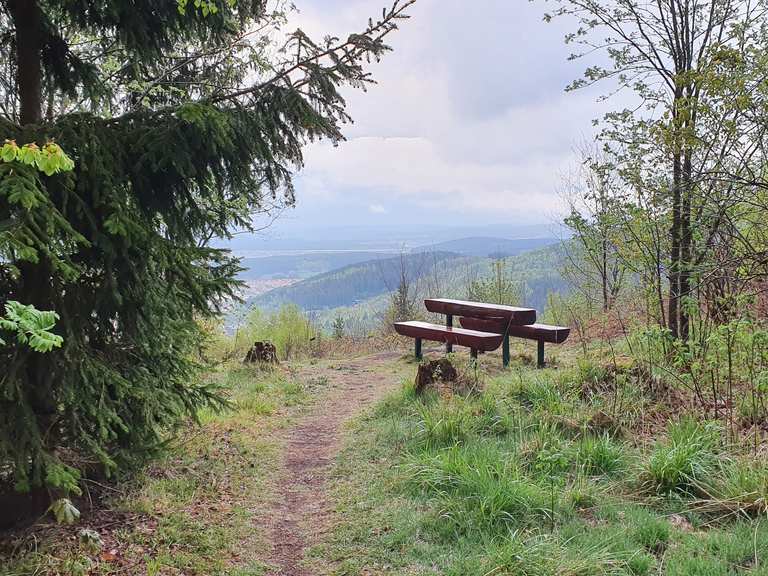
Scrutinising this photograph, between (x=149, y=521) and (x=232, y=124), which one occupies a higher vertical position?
(x=232, y=124)

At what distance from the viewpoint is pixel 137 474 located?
368 cm

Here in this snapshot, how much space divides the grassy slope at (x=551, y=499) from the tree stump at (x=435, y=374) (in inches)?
45.0

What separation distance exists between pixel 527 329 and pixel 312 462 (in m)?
4.65

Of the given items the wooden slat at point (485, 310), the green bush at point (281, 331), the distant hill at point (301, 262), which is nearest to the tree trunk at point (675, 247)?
the wooden slat at point (485, 310)

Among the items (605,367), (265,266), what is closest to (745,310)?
(605,367)

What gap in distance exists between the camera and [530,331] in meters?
8.13

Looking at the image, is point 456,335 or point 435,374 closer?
point 435,374

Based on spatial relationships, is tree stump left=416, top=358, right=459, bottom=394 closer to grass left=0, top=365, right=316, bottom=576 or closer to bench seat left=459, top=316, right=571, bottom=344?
grass left=0, top=365, right=316, bottom=576

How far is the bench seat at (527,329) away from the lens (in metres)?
7.86

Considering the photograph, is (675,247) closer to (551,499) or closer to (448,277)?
(551,499)

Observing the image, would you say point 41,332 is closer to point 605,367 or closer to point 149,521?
point 149,521

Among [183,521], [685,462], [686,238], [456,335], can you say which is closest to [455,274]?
[456,335]

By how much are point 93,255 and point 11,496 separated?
168 centimetres

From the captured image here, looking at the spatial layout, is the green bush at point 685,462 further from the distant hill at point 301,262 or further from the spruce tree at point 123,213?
the distant hill at point 301,262
